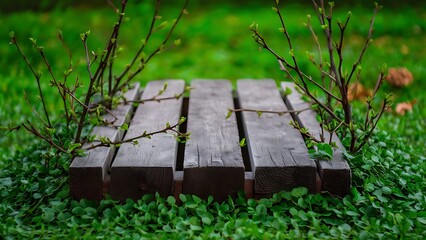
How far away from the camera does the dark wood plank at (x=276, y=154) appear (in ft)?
7.21

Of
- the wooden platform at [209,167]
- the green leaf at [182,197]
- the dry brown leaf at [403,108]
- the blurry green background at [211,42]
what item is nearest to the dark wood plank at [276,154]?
the wooden platform at [209,167]

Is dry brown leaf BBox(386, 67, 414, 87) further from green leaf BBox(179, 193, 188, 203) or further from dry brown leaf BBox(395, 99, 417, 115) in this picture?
green leaf BBox(179, 193, 188, 203)

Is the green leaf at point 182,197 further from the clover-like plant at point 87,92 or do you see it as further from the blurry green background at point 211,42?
the blurry green background at point 211,42

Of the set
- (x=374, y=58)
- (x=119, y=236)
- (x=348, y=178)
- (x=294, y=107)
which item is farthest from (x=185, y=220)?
(x=374, y=58)

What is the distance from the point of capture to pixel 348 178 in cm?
222

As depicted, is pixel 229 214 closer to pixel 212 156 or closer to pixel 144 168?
pixel 212 156

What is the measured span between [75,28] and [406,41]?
2.84 metres

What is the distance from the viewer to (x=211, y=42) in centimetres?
570

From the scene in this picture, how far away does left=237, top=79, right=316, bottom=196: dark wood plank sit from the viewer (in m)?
2.20

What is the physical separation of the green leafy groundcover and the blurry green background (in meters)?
0.99

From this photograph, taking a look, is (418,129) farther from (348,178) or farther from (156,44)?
(156,44)

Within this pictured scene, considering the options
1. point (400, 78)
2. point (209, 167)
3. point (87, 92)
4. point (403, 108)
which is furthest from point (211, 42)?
point (209, 167)

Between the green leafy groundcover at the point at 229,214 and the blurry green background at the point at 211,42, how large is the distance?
3.23 ft

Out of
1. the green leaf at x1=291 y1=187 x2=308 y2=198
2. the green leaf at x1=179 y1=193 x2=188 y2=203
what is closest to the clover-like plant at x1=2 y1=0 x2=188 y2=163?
the green leaf at x1=179 y1=193 x2=188 y2=203
